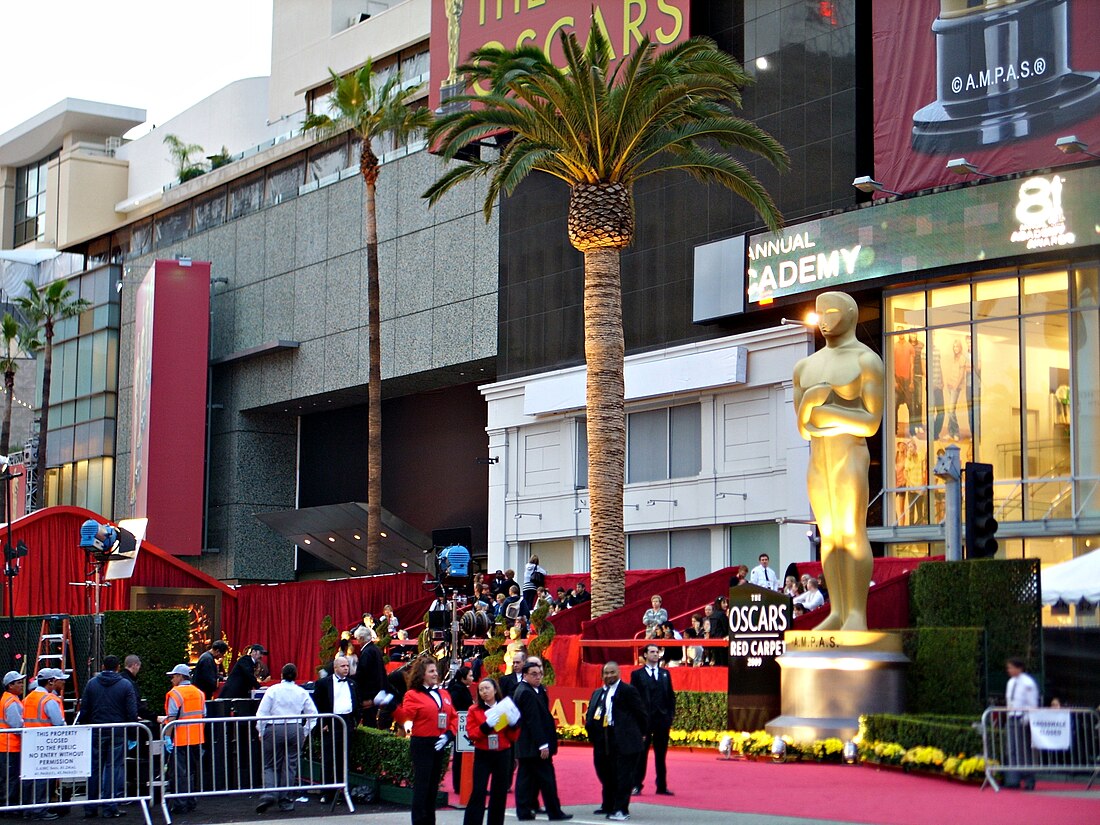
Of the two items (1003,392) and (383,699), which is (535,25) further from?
(383,699)

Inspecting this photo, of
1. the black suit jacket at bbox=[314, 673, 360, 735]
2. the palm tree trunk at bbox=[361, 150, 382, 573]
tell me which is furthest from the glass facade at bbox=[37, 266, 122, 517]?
the black suit jacket at bbox=[314, 673, 360, 735]

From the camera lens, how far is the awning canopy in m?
45.3

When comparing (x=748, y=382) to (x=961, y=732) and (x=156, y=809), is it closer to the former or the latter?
(x=961, y=732)

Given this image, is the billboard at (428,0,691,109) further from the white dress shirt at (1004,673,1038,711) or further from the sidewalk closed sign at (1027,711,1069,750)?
the sidewalk closed sign at (1027,711,1069,750)

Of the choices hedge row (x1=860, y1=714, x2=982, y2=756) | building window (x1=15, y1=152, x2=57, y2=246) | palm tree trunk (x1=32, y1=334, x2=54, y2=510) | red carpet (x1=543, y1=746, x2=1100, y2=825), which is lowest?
red carpet (x1=543, y1=746, x2=1100, y2=825)

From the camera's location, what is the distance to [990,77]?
31.5m

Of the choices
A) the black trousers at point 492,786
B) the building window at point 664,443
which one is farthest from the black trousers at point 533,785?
the building window at point 664,443

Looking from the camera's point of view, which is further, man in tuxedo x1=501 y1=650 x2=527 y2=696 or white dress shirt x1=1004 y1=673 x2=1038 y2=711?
white dress shirt x1=1004 y1=673 x2=1038 y2=711

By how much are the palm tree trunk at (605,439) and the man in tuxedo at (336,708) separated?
10.9 metres

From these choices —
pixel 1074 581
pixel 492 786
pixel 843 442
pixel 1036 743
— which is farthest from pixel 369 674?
pixel 1074 581

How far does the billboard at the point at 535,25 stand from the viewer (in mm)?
38438

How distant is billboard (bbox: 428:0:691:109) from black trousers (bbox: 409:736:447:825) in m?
25.0

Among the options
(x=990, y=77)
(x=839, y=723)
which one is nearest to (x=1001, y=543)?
(x=990, y=77)

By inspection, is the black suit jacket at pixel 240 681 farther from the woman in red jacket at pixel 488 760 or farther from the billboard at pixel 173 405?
the billboard at pixel 173 405
